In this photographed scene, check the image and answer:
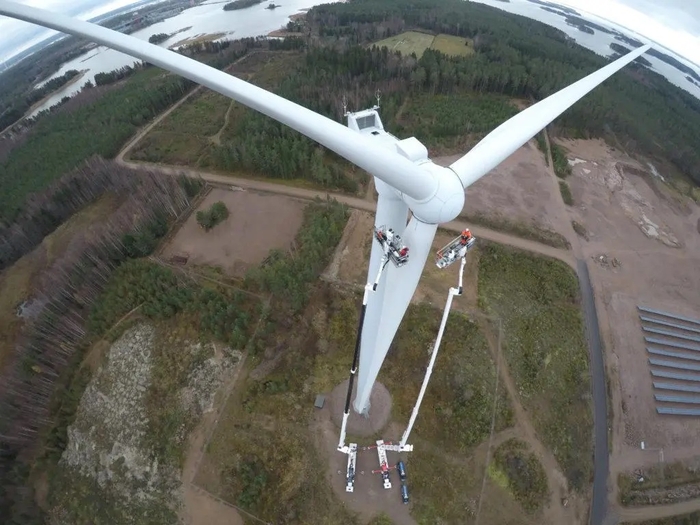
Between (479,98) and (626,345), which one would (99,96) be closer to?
(479,98)

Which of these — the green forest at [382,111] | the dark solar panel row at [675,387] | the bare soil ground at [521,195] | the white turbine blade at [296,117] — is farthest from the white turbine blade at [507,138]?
the green forest at [382,111]

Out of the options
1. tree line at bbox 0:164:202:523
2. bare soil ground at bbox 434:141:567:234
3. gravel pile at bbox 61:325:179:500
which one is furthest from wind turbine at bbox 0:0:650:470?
bare soil ground at bbox 434:141:567:234

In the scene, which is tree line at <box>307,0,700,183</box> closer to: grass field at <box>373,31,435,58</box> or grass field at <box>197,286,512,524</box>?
grass field at <box>373,31,435,58</box>

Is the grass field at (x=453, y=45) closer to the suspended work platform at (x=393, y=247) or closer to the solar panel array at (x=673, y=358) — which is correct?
the solar panel array at (x=673, y=358)

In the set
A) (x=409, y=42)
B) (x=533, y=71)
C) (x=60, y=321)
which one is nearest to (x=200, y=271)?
(x=60, y=321)

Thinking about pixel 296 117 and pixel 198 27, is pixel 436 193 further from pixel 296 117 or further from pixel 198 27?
pixel 198 27

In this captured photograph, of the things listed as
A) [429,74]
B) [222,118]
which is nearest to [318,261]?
[222,118]
